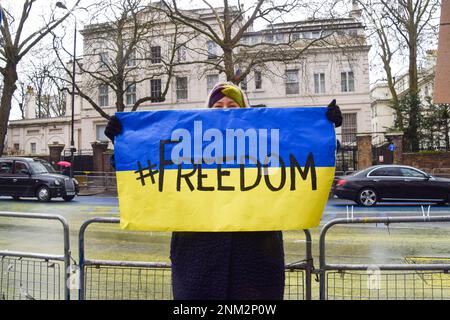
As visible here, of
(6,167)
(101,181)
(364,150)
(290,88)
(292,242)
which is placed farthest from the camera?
(290,88)

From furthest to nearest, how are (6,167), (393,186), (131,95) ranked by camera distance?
(131,95) → (6,167) → (393,186)

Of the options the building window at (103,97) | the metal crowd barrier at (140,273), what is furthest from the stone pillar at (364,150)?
the building window at (103,97)

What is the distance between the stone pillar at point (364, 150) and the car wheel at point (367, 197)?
409 inches

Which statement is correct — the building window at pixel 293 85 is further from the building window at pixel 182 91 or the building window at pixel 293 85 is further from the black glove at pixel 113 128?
the black glove at pixel 113 128

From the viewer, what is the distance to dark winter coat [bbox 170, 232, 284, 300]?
7.21 feet

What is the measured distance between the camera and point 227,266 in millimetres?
2182

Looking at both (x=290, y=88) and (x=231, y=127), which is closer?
(x=231, y=127)

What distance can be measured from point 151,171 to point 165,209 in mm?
251

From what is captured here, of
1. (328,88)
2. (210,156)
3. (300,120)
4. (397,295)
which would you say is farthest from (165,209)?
(328,88)

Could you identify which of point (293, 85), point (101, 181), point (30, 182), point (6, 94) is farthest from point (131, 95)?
point (30, 182)

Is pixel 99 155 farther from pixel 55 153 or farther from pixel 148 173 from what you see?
pixel 148 173

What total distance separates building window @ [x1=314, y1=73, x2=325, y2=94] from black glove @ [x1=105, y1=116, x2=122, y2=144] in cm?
3684

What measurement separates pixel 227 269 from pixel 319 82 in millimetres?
37567
